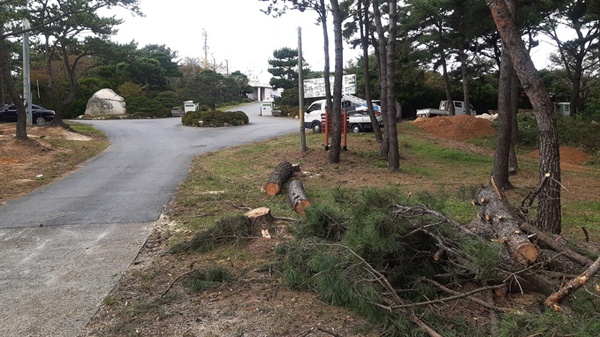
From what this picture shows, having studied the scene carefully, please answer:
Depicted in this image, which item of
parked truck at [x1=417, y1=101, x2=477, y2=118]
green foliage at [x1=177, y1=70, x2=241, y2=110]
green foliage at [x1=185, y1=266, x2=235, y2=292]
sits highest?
green foliage at [x1=177, y1=70, x2=241, y2=110]

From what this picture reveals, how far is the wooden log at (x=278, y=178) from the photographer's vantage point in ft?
33.7

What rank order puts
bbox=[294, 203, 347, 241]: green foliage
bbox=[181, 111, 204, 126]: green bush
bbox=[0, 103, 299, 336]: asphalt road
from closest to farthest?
1. bbox=[0, 103, 299, 336]: asphalt road
2. bbox=[294, 203, 347, 241]: green foliage
3. bbox=[181, 111, 204, 126]: green bush

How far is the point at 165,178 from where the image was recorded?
12.9 meters

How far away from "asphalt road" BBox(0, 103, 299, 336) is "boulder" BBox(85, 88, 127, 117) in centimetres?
2889

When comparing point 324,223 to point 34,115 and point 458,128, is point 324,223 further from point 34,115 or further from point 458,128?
point 34,115

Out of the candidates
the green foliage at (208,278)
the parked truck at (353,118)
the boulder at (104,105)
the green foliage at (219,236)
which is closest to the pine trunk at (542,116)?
the green foliage at (219,236)

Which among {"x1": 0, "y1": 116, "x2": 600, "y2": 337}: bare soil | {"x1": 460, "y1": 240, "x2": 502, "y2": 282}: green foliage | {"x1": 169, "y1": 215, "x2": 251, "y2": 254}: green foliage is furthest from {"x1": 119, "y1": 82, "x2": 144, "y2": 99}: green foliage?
{"x1": 460, "y1": 240, "x2": 502, "y2": 282}: green foliage

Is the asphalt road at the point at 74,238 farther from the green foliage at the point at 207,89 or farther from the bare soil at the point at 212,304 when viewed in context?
→ the green foliage at the point at 207,89

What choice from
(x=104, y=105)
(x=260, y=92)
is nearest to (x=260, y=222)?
(x=104, y=105)

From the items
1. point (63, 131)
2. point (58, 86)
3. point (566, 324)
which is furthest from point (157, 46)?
point (566, 324)

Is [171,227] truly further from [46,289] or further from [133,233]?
[46,289]

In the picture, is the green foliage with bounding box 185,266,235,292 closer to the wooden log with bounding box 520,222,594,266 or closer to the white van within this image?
the wooden log with bounding box 520,222,594,266

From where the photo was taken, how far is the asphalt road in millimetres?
4520

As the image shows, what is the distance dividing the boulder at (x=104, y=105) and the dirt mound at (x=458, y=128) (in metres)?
28.1
